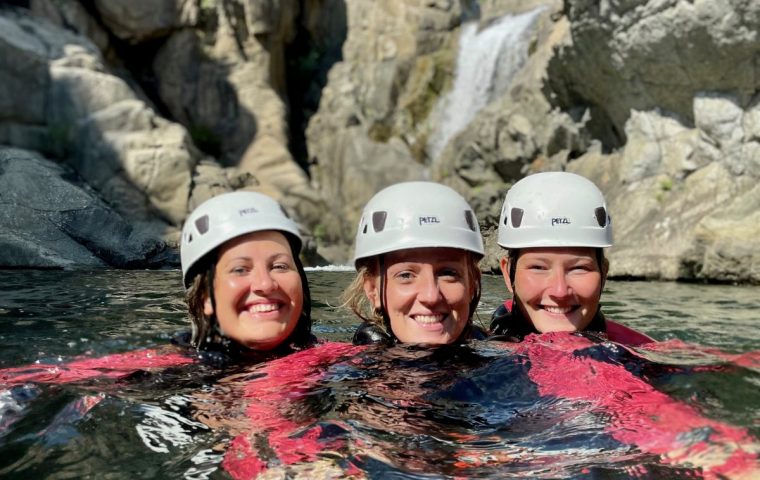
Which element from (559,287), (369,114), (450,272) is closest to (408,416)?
(450,272)

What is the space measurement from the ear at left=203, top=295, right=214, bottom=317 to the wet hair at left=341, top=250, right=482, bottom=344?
0.76m

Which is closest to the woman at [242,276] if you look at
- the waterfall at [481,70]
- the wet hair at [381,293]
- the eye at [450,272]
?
the wet hair at [381,293]

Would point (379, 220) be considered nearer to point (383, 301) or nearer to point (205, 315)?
point (383, 301)

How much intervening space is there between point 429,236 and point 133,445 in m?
1.68

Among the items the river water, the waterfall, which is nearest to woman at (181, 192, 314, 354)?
the river water

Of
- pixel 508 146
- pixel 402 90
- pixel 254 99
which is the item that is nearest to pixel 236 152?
pixel 254 99

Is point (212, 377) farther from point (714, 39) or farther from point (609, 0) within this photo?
point (609, 0)

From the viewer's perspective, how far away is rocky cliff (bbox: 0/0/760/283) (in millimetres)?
12414

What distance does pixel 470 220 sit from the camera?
4.21 metres

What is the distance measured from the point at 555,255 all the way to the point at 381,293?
101 centimetres

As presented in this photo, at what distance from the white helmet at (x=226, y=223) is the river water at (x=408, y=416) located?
0.59 metres

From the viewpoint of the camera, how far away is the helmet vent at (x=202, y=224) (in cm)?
400

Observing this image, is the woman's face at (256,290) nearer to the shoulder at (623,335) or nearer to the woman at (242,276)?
the woman at (242,276)

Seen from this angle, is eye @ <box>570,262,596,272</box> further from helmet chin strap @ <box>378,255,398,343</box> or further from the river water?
helmet chin strap @ <box>378,255,398,343</box>
